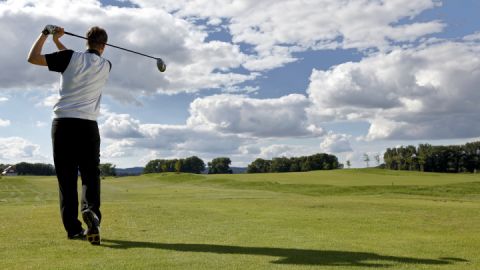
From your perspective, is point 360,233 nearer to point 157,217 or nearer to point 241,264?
point 241,264

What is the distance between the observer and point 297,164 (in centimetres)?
16788

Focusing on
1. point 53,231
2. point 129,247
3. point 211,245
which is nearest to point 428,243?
point 211,245

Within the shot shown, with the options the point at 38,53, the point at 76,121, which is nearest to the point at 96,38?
the point at 38,53

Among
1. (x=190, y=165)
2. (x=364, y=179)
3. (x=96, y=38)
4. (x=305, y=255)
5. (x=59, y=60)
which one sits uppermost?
(x=190, y=165)

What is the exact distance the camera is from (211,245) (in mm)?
6012

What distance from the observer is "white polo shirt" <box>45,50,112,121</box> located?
664 centimetres

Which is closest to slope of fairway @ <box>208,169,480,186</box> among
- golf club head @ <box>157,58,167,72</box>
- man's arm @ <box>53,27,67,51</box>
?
golf club head @ <box>157,58,167,72</box>

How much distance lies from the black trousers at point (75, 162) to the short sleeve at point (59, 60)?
66cm

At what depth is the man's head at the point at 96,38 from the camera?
6980 mm

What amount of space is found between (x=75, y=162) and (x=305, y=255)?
3.32 metres

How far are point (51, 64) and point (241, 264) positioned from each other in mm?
3636

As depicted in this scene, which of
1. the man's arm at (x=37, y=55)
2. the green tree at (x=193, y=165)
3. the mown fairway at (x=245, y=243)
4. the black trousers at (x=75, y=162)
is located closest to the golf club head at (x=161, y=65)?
the black trousers at (x=75, y=162)

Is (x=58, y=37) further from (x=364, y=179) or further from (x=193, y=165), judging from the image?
(x=193, y=165)

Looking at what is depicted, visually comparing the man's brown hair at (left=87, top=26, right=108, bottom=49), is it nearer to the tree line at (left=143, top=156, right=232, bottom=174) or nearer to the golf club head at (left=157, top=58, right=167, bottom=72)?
the golf club head at (left=157, top=58, right=167, bottom=72)
